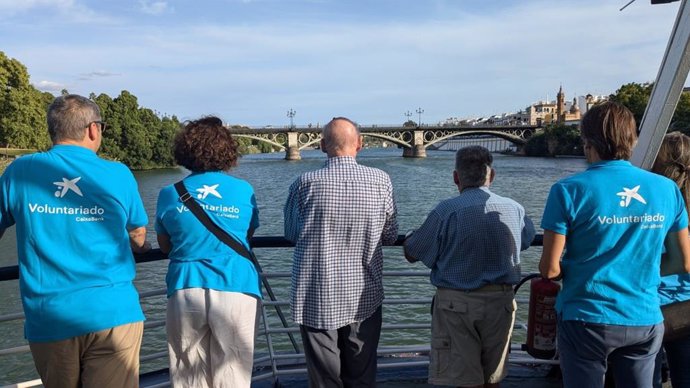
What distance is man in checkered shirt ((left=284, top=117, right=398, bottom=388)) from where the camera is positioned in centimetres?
248

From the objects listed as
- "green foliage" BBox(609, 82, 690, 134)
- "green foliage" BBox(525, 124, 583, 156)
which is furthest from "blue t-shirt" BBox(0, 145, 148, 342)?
"green foliage" BBox(525, 124, 583, 156)

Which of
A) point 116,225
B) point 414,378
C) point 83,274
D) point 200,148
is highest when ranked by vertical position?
point 200,148

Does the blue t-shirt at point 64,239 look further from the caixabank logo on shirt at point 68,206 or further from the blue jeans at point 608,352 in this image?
the blue jeans at point 608,352

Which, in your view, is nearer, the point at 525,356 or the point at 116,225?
the point at 116,225

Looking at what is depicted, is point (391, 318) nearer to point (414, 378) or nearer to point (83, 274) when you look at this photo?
point (414, 378)

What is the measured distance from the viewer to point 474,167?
263 centimetres

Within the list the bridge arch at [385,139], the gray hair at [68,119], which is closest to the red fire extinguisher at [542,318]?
the gray hair at [68,119]

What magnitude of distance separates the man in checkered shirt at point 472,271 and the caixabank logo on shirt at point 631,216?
1.88 feet

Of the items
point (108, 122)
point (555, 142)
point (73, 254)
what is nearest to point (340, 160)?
point (73, 254)

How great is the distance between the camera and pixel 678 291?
93.0 inches

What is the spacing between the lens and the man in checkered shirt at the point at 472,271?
2574mm

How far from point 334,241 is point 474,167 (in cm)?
70

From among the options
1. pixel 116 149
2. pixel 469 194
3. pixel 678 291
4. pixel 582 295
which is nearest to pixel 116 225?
pixel 469 194

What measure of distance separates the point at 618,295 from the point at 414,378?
1.46 m
